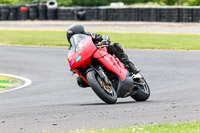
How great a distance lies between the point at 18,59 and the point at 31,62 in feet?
3.82

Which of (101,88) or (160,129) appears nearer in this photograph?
(160,129)

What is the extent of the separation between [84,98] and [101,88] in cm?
199

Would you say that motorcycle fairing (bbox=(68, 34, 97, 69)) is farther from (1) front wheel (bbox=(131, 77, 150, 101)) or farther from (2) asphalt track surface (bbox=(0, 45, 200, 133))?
(1) front wheel (bbox=(131, 77, 150, 101))

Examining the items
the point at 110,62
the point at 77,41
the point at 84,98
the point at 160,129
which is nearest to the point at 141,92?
the point at 110,62

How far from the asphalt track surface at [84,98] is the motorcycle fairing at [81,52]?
0.69m

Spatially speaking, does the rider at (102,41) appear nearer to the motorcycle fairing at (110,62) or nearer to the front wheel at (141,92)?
the motorcycle fairing at (110,62)

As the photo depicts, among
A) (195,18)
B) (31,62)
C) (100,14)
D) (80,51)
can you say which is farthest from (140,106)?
(100,14)

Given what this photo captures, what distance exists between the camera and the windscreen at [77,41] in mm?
7898

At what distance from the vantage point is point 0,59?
1836 cm

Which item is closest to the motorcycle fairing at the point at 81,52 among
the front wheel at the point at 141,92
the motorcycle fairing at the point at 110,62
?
the motorcycle fairing at the point at 110,62

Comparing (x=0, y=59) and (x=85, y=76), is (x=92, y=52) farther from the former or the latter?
(x=0, y=59)

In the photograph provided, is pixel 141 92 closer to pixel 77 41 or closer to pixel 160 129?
pixel 77 41

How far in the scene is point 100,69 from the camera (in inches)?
311

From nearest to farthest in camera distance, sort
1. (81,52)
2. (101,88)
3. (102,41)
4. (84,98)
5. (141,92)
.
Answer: (101,88), (81,52), (102,41), (141,92), (84,98)
